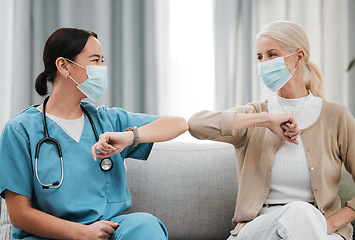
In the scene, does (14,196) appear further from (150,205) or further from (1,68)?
(1,68)

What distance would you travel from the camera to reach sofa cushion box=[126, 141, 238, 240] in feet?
6.52

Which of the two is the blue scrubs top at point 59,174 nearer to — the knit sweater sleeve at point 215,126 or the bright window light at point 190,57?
the knit sweater sleeve at point 215,126

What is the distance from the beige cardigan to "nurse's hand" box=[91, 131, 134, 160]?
326mm

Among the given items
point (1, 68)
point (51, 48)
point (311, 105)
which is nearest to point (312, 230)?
point (311, 105)

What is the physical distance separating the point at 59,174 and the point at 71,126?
20 centimetres

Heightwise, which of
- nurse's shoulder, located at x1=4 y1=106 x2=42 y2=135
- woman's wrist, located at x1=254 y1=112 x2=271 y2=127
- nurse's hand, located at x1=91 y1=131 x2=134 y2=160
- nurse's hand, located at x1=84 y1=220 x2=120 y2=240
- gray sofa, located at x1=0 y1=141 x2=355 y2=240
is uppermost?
nurse's shoulder, located at x1=4 y1=106 x2=42 y2=135

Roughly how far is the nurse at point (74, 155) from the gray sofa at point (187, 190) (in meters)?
0.33

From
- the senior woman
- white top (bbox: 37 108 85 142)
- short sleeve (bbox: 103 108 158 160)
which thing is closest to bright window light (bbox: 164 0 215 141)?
the senior woman

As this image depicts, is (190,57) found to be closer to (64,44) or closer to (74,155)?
(64,44)

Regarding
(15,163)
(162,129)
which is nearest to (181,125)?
(162,129)

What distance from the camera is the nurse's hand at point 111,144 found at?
146cm

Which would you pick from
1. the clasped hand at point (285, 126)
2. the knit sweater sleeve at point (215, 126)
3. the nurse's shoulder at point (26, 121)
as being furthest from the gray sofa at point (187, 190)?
the nurse's shoulder at point (26, 121)

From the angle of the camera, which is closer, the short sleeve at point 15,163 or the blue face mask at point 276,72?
the short sleeve at point 15,163

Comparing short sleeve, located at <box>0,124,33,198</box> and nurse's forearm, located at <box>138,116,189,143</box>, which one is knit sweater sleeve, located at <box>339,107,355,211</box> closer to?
nurse's forearm, located at <box>138,116,189,143</box>
